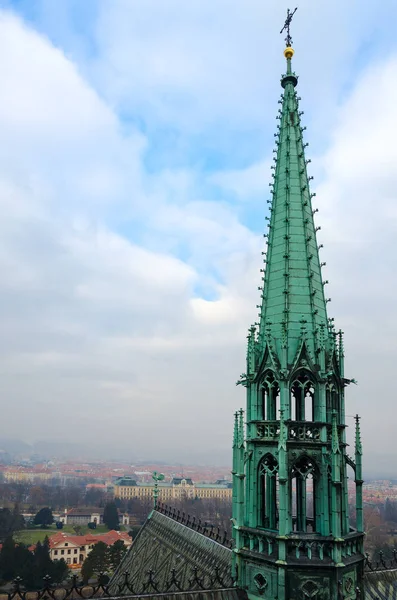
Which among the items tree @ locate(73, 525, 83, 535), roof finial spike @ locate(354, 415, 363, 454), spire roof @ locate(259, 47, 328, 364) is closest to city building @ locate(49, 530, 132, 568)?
tree @ locate(73, 525, 83, 535)

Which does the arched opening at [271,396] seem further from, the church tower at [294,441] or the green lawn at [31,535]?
the green lawn at [31,535]

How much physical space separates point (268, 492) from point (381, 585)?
746cm

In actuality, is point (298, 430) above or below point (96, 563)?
above

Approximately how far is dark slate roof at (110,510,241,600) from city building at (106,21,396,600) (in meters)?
0.67

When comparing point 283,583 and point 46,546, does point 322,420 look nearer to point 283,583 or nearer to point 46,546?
point 283,583

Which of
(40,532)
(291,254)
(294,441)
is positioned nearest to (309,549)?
(294,441)

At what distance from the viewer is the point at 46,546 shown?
94.9m

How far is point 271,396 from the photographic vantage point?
20328mm

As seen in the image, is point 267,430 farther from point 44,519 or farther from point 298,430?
point 44,519

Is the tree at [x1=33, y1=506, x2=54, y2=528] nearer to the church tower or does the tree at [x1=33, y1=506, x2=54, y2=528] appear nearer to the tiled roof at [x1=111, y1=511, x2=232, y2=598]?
the tiled roof at [x1=111, y1=511, x2=232, y2=598]

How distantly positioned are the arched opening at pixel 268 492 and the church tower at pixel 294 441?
39mm

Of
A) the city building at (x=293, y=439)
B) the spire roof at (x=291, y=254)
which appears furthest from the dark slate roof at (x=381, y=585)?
the spire roof at (x=291, y=254)

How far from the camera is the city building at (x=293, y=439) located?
18391mm

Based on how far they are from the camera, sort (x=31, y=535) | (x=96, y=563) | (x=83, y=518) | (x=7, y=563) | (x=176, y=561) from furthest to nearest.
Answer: (x=83, y=518) < (x=31, y=535) < (x=7, y=563) < (x=96, y=563) < (x=176, y=561)
